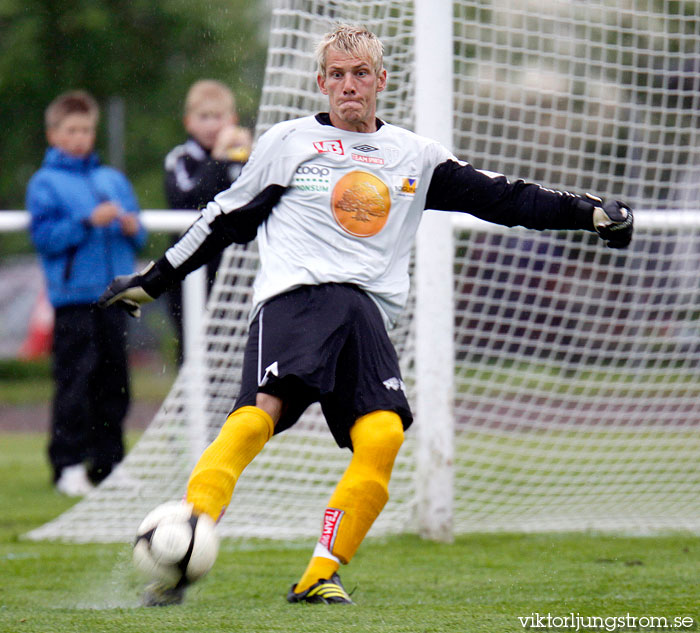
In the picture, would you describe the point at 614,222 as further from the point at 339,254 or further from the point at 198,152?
the point at 198,152

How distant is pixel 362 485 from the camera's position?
3.39 meters

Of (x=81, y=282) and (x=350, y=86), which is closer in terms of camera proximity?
(x=350, y=86)

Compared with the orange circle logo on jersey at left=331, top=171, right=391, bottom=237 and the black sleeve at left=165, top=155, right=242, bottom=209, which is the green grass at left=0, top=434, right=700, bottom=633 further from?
the black sleeve at left=165, top=155, right=242, bottom=209

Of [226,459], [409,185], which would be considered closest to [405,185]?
[409,185]

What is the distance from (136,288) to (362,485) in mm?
977

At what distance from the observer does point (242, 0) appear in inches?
773

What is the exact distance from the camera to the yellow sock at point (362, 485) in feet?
11.0

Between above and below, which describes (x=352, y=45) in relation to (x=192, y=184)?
above

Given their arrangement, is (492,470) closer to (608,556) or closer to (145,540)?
(608,556)

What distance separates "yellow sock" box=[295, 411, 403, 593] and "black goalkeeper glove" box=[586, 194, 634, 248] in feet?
2.88

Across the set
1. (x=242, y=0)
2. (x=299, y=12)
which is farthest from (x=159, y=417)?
(x=242, y=0)

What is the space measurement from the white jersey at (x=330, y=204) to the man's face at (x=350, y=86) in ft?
0.24

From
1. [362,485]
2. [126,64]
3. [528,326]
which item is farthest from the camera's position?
[126,64]

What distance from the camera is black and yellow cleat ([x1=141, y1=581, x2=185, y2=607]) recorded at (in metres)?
3.20
